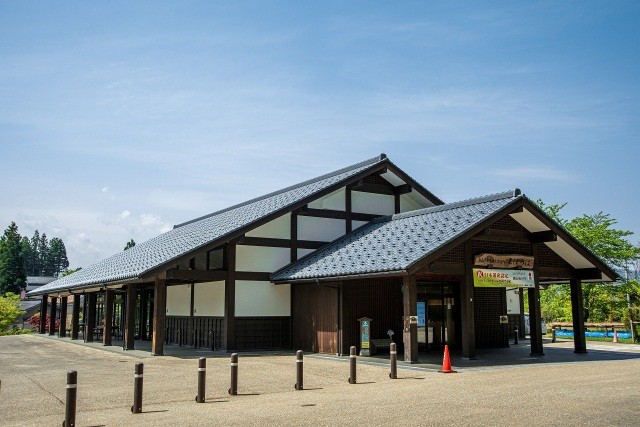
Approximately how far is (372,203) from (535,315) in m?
8.27

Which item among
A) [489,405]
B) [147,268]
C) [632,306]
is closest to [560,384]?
[489,405]

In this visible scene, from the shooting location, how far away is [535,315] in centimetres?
1878

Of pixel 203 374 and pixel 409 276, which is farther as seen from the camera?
pixel 409 276

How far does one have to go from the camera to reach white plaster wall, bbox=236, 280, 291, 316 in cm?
2100

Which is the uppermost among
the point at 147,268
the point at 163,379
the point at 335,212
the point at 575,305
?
the point at 335,212

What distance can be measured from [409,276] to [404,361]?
2428 millimetres

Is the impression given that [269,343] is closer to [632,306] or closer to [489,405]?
[489,405]

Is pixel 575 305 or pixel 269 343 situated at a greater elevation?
pixel 575 305

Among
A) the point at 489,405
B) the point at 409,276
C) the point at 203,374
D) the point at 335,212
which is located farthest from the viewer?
the point at 335,212

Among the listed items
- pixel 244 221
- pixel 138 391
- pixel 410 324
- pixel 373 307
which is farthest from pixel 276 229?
pixel 138 391

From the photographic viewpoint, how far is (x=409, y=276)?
16.1m

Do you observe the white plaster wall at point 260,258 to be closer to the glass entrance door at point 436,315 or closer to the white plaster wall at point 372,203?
the white plaster wall at point 372,203

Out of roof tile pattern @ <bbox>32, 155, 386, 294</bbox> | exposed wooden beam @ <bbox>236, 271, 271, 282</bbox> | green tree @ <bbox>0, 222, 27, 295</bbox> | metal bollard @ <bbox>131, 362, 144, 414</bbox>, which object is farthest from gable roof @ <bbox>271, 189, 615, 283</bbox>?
green tree @ <bbox>0, 222, 27, 295</bbox>

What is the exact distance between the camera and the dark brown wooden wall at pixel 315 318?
63.4ft
